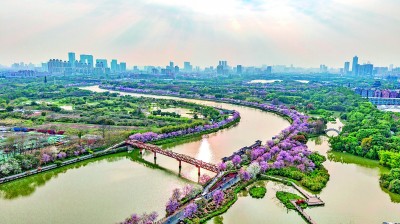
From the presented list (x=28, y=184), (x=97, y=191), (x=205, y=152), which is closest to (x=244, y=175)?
(x=205, y=152)

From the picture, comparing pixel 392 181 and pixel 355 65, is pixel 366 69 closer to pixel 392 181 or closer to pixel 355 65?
pixel 355 65

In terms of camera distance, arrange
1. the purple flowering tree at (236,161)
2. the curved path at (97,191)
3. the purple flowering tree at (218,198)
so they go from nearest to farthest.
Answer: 1. the curved path at (97,191)
2. the purple flowering tree at (218,198)
3. the purple flowering tree at (236,161)

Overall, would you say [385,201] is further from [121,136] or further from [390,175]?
[121,136]

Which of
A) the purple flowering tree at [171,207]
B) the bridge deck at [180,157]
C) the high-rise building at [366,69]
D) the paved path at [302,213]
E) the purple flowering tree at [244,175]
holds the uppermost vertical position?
the high-rise building at [366,69]

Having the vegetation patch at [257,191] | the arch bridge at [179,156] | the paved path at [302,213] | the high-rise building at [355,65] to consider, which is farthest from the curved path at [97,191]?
the high-rise building at [355,65]

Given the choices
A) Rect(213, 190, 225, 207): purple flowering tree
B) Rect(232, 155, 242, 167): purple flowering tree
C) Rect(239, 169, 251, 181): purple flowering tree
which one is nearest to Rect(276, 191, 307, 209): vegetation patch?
Rect(239, 169, 251, 181): purple flowering tree

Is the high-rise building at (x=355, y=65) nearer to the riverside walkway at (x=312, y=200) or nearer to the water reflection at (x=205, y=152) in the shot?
the water reflection at (x=205, y=152)

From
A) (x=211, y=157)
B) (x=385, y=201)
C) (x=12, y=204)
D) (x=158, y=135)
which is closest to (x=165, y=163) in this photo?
(x=211, y=157)

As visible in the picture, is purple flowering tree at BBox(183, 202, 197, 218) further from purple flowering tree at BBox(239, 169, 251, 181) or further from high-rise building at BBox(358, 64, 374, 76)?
high-rise building at BBox(358, 64, 374, 76)
